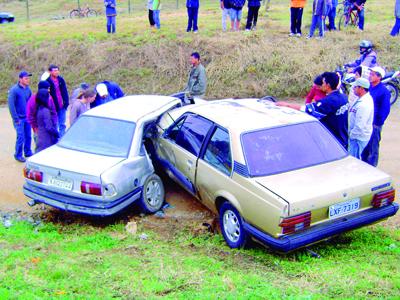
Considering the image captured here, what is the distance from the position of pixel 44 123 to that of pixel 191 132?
114 inches

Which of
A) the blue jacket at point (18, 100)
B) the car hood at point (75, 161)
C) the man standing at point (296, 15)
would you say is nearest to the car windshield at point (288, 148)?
the car hood at point (75, 161)

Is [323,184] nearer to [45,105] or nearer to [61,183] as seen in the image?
[61,183]

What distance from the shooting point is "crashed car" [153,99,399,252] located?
5.44m

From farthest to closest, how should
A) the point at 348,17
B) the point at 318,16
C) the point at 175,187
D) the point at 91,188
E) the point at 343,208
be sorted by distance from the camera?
the point at 348,17
the point at 318,16
the point at 175,187
the point at 91,188
the point at 343,208

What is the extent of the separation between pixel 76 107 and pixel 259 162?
4074 mm

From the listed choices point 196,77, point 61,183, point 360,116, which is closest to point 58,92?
point 196,77

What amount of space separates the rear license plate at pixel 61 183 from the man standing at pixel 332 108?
3.53 meters

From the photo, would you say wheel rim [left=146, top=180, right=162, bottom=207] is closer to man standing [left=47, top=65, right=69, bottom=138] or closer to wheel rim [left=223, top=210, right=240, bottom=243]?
wheel rim [left=223, top=210, right=240, bottom=243]

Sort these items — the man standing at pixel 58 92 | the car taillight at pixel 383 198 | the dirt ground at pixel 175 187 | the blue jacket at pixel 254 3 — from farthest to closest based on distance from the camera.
→ the blue jacket at pixel 254 3 < the man standing at pixel 58 92 < the dirt ground at pixel 175 187 < the car taillight at pixel 383 198

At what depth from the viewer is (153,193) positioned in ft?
24.6

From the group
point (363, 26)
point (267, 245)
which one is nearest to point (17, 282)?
point (267, 245)

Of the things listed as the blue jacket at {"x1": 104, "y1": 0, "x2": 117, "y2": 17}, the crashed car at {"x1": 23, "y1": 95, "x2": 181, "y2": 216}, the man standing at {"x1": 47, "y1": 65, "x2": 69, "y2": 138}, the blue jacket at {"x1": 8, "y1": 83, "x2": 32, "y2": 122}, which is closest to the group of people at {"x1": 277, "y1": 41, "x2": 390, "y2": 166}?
the crashed car at {"x1": 23, "y1": 95, "x2": 181, "y2": 216}

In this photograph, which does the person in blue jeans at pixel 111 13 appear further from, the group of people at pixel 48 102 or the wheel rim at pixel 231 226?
the wheel rim at pixel 231 226

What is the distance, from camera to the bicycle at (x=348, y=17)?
58.0 ft
